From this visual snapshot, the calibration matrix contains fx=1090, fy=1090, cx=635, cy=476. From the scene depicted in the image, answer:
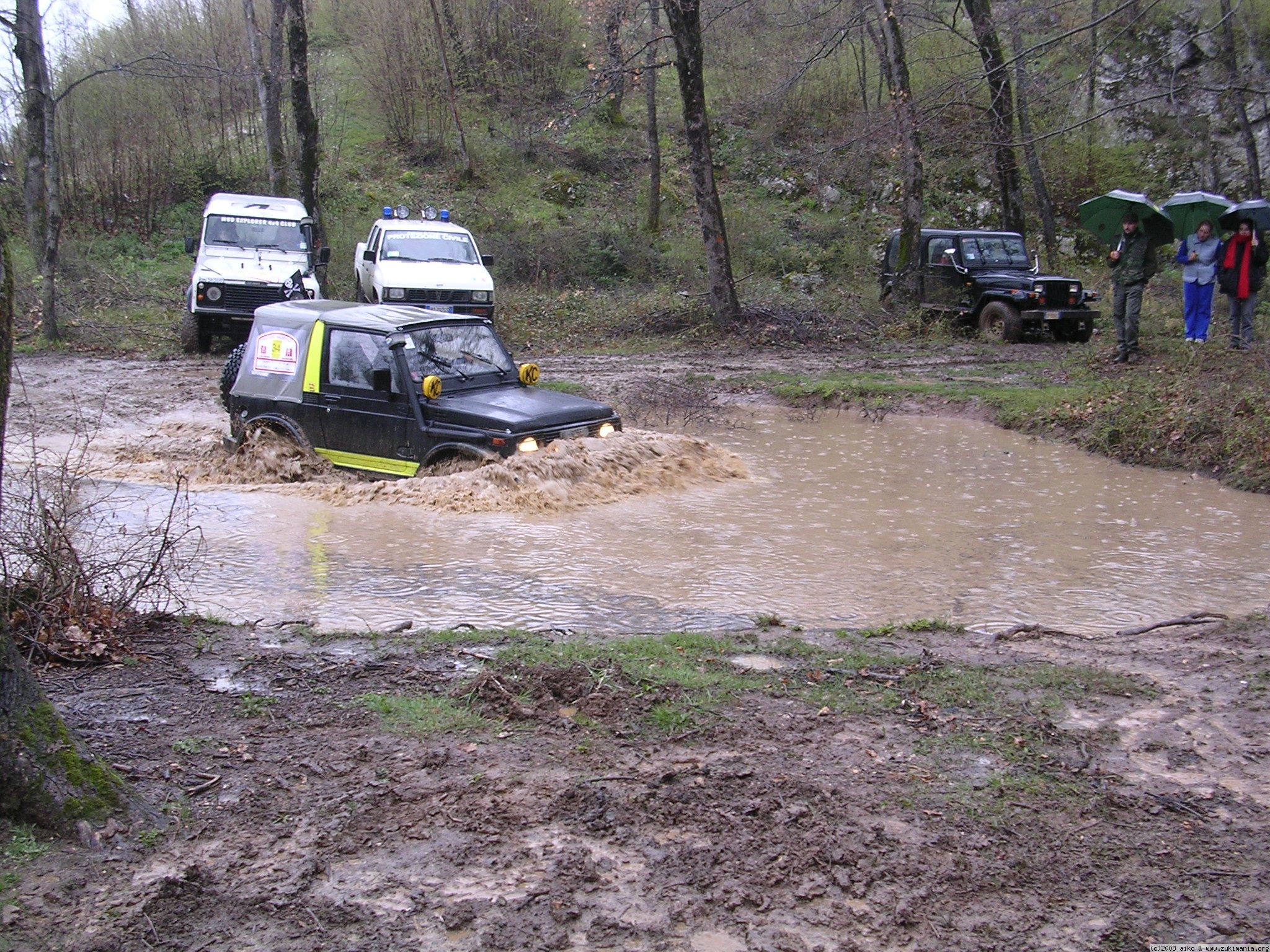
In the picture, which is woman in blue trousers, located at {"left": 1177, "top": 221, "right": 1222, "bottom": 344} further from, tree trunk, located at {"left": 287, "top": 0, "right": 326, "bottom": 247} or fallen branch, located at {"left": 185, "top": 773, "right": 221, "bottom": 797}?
tree trunk, located at {"left": 287, "top": 0, "right": 326, "bottom": 247}

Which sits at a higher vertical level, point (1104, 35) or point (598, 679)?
point (1104, 35)

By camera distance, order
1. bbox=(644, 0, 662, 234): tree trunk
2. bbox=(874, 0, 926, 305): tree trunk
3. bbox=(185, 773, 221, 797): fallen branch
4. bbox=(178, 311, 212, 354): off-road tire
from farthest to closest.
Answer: bbox=(644, 0, 662, 234): tree trunk < bbox=(874, 0, 926, 305): tree trunk < bbox=(178, 311, 212, 354): off-road tire < bbox=(185, 773, 221, 797): fallen branch

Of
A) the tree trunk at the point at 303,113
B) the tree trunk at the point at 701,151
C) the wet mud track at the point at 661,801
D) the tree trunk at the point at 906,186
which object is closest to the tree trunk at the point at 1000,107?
the tree trunk at the point at 906,186

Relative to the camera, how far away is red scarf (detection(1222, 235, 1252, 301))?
1402 cm

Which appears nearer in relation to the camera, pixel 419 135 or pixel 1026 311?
pixel 1026 311

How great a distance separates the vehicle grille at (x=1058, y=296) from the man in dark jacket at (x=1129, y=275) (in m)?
2.76

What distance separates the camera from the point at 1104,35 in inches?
987

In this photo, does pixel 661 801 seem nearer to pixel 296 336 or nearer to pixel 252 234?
pixel 296 336

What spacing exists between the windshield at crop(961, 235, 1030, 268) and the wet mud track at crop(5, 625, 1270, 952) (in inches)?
561

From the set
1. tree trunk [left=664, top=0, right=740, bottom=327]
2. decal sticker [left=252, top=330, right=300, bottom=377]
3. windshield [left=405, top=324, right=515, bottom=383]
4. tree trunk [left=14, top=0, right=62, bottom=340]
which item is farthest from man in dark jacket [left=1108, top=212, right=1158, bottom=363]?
tree trunk [left=14, top=0, right=62, bottom=340]

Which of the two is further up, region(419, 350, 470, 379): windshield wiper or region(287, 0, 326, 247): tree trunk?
region(287, 0, 326, 247): tree trunk

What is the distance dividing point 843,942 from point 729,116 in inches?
1255

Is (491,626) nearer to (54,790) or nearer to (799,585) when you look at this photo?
(799,585)

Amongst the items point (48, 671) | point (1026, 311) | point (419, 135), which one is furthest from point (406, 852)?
point (419, 135)
